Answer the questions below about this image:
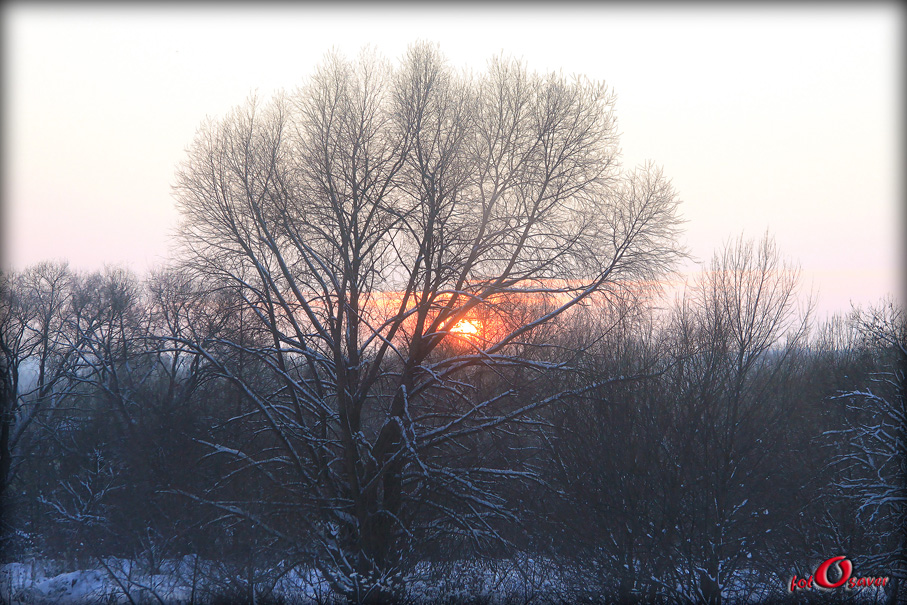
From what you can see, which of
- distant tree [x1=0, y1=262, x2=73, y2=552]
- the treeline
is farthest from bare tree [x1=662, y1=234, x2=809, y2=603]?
distant tree [x1=0, y1=262, x2=73, y2=552]

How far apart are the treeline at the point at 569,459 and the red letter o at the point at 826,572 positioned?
0.19 m

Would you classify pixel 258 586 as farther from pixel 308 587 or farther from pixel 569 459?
pixel 569 459

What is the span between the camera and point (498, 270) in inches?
485

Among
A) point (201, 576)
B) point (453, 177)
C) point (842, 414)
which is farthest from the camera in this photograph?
point (842, 414)

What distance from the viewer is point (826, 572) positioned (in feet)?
33.5

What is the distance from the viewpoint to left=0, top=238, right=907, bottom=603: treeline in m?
10.4

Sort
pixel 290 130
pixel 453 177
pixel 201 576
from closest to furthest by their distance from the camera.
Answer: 1. pixel 201 576
2. pixel 453 177
3. pixel 290 130

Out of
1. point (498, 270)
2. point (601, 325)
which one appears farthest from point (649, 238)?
point (498, 270)

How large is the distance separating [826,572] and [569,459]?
4.59 metres

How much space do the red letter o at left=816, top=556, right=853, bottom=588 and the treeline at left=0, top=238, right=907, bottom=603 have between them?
0.19 metres

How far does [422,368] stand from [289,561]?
4.06m

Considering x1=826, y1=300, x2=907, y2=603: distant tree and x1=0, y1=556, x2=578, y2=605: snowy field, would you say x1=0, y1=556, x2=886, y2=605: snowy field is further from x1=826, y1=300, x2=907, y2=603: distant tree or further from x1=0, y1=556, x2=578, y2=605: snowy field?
x1=826, y1=300, x2=907, y2=603: distant tree

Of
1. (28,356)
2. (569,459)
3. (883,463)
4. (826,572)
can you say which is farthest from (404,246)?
(28,356)

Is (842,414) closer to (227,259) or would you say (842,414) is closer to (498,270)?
(498,270)
